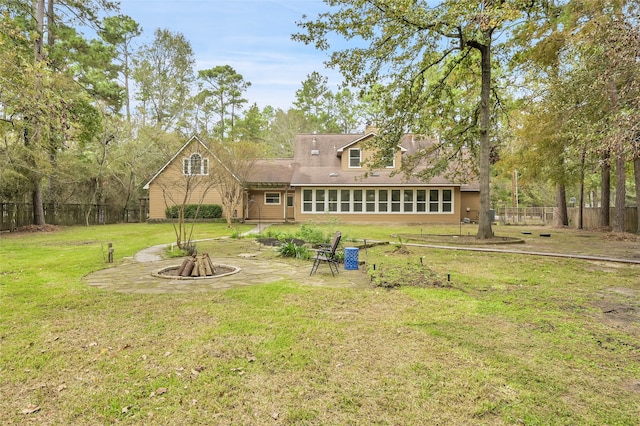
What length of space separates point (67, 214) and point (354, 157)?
1804 centimetres

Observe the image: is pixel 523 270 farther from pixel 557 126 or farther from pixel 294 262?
pixel 557 126

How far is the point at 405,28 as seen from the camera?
11.2 m

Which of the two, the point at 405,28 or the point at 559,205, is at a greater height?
the point at 405,28

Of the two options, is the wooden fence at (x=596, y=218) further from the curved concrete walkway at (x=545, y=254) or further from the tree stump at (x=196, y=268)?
the tree stump at (x=196, y=268)

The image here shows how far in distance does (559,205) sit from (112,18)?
27335 millimetres

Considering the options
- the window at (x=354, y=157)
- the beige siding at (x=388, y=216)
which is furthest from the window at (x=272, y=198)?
the window at (x=354, y=157)

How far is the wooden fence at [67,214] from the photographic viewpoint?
673 inches

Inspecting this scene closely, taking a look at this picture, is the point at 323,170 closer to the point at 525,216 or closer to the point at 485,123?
the point at 485,123

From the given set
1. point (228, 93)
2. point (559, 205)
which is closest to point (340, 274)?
point (559, 205)

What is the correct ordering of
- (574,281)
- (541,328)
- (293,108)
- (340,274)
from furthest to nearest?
(293,108) < (340,274) < (574,281) < (541,328)

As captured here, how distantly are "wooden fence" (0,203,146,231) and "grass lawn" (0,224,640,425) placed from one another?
14279 mm

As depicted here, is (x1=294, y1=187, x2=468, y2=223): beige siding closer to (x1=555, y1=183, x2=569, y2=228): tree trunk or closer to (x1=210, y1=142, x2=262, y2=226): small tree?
(x1=210, y1=142, x2=262, y2=226): small tree

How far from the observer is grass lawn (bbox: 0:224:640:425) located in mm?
2656

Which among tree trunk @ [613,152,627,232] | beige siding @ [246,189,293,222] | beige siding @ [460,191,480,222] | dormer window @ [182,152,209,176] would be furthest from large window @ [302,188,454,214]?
tree trunk @ [613,152,627,232]
